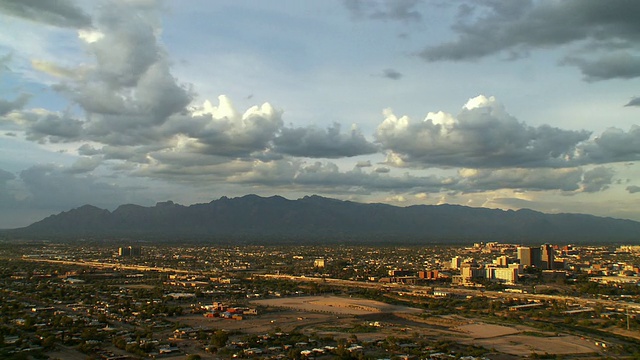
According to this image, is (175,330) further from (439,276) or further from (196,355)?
(439,276)

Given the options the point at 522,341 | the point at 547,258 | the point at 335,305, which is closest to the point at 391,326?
the point at 522,341

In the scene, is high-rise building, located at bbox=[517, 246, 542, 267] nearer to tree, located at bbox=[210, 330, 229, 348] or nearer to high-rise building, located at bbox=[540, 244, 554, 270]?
high-rise building, located at bbox=[540, 244, 554, 270]

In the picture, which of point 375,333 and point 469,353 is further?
point 375,333

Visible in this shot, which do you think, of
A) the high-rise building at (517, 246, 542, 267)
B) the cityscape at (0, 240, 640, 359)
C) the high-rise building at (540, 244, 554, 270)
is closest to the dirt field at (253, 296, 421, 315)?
the cityscape at (0, 240, 640, 359)

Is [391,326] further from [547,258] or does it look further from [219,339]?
[547,258]

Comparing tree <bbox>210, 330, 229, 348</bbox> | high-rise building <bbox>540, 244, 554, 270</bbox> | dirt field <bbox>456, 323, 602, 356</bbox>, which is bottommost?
dirt field <bbox>456, 323, 602, 356</bbox>

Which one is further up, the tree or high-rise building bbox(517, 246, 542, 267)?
high-rise building bbox(517, 246, 542, 267)

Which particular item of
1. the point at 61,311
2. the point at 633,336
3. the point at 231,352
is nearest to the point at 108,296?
the point at 61,311

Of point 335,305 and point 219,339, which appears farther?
point 335,305

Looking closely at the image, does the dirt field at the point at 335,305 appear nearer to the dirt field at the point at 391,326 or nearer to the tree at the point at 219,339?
the dirt field at the point at 391,326
